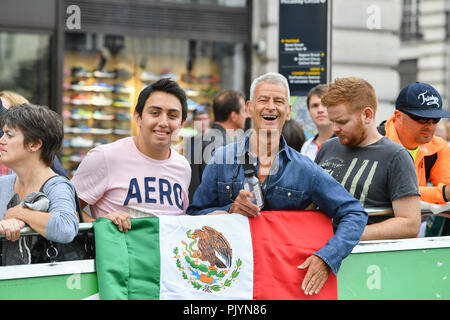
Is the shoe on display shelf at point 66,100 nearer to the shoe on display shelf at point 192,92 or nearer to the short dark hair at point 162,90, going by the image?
the shoe on display shelf at point 192,92

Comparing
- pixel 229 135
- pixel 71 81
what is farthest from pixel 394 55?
pixel 229 135

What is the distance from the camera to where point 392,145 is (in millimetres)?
4664

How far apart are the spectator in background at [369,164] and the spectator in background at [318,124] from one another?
2.24 m

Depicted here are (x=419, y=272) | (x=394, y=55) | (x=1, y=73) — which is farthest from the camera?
(x=394, y=55)

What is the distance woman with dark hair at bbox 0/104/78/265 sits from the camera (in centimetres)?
362

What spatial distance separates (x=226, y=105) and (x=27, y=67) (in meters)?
5.34

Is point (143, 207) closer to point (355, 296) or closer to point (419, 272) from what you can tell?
point (355, 296)

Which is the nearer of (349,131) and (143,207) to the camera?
(143,207)

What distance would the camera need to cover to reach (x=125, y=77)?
42.0 ft

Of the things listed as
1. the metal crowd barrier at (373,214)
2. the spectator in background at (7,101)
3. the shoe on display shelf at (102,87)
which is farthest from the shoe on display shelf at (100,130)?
the metal crowd barrier at (373,214)

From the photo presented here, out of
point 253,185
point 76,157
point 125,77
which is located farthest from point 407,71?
point 253,185

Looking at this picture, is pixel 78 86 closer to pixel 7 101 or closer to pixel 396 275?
pixel 7 101
